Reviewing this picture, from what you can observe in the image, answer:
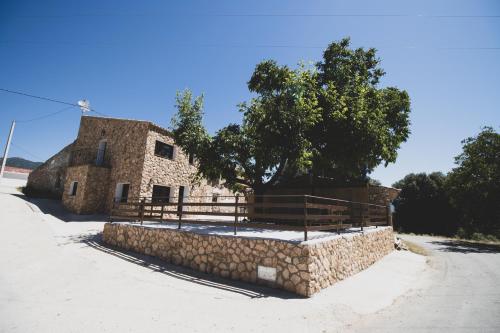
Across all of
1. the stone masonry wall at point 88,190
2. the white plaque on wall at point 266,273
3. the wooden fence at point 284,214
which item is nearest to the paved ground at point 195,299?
the white plaque on wall at point 266,273

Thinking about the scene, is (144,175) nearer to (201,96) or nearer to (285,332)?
(201,96)

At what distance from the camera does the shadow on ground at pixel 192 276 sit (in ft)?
21.4

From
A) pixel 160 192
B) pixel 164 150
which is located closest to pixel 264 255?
pixel 160 192

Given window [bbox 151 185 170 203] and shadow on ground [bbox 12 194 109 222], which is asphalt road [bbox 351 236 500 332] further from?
shadow on ground [bbox 12 194 109 222]

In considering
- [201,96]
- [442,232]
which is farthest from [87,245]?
[442,232]

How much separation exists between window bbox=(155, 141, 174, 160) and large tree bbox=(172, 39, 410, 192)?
567 centimetres

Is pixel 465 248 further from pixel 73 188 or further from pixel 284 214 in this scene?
pixel 73 188

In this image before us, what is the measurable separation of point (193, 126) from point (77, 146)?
47.2 ft

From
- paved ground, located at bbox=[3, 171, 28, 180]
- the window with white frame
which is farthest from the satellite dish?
paved ground, located at bbox=[3, 171, 28, 180]

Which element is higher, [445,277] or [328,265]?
[328,265]

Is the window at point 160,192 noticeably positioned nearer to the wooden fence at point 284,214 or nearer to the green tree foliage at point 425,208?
the wooden fence at point 284,214

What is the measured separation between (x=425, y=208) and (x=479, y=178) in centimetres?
1613

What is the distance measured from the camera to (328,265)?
24.2 ft

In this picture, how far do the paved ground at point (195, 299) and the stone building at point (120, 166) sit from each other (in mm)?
8449
